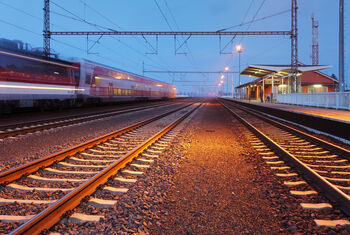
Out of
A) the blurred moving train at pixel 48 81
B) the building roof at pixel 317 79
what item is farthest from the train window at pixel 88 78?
the building roof at pixel 317 79

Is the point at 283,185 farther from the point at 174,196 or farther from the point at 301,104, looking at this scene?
the point at 301,104

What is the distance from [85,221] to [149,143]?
4.04 meters

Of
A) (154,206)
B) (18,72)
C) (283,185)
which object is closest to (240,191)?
(283,185)

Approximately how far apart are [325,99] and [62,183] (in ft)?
60.1

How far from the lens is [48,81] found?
13570 millimetres

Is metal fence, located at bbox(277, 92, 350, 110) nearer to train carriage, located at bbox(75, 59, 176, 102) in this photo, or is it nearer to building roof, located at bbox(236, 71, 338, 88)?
building roof, located at bbox(236, 71, 338, 88)

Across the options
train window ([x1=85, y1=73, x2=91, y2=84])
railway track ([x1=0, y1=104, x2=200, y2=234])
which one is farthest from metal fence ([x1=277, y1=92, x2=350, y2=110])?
train window ([x1=85, y1=73, x2=91, y2=84])

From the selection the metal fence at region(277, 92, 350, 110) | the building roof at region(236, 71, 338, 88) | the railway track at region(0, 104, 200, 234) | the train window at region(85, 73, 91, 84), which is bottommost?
the railway track at region(0, 104, 200, 234)

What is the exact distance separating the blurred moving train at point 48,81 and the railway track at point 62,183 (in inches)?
303

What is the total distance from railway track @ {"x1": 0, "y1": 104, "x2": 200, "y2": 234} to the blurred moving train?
7.69 m

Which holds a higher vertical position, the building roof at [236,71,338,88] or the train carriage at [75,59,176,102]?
the building roof at [236,71,338,88]

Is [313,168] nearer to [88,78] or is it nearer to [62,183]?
[62,183]

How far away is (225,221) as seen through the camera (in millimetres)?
2721

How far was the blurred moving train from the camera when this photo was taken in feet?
36.4
